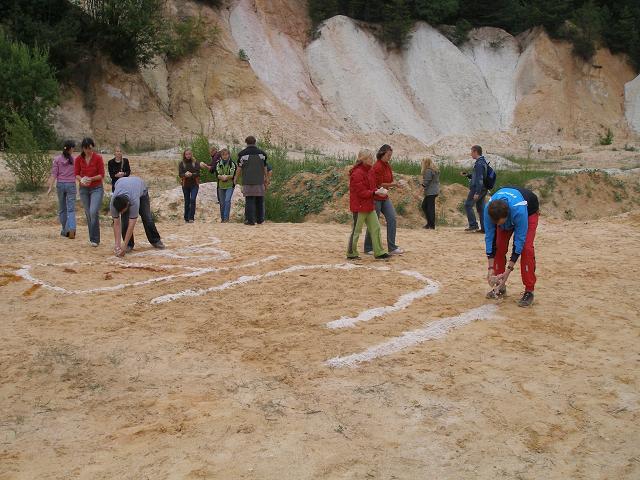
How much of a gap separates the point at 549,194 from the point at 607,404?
51.2 ft

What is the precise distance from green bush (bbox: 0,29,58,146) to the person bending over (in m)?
13.2

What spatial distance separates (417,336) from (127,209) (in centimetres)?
522

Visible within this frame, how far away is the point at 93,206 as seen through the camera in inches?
410

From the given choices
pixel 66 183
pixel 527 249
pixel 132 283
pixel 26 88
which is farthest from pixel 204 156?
pixel 527 249

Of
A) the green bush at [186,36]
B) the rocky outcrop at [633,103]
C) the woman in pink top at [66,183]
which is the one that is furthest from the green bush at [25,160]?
the rocky outcrop at [633,103]

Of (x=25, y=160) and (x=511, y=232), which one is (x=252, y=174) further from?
(x=25, y=160)

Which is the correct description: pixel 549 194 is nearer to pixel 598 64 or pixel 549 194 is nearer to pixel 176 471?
pixel 176 471

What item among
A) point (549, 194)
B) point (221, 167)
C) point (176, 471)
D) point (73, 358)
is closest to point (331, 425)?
point (176, 471)

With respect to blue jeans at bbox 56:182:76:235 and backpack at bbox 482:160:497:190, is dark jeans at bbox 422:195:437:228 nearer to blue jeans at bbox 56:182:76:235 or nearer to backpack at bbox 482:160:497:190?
backpack at bbox 482:160:497:190

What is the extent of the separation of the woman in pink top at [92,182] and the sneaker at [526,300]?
658cm

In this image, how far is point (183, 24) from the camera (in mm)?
30609

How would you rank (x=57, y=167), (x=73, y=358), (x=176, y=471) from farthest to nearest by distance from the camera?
(x=57, y=167)
(x=73, y=358)
(x=176, y=471)

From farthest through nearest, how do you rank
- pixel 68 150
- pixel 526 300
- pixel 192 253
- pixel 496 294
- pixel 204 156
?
pixel 204 156, pixel 68 150, pixel 192 253, pixel 496 294, pixel 526 300

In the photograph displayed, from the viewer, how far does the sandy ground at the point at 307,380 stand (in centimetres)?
413
